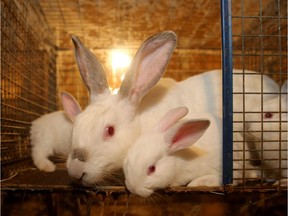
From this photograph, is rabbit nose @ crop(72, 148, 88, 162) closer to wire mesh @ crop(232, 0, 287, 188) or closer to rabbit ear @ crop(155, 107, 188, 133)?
rabbit ear @ crop(155, 107, 188, 133)

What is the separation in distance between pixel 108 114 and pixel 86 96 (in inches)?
87.8

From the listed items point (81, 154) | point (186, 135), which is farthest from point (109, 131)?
point (186, 135)

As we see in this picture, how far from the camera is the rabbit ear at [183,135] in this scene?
1.95 metres

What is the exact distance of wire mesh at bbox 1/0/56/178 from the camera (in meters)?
2.46

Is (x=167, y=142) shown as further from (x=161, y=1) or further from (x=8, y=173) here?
(x=161, y=1)

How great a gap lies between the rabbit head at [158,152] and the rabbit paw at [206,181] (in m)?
0.13

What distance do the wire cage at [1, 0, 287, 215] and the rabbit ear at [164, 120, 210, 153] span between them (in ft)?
0.48

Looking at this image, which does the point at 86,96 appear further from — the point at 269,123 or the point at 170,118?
the point at 269,123

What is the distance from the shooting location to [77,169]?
1832 millimetres

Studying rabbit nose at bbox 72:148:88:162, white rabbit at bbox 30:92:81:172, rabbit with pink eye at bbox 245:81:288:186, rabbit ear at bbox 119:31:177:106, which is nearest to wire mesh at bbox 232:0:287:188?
rabbit with pink eye at bbox 245:81:288:186

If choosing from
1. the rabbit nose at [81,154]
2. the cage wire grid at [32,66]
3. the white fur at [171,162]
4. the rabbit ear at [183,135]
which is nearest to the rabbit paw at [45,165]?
the cage wire grid at [32,66]

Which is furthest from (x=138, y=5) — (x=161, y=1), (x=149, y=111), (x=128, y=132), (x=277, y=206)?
(x=277, y=206)

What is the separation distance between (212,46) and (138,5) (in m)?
1.41

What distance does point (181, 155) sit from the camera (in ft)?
6.77
